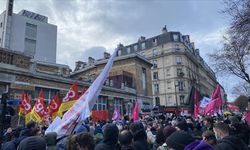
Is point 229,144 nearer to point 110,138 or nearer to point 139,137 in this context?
point 139,137

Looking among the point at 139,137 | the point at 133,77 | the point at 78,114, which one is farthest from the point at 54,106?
the point at 133,77

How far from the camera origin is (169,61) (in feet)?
180

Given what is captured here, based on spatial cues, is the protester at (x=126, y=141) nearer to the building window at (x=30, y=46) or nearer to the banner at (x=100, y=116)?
the banner at (x=100, y=116)

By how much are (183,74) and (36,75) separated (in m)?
42.3

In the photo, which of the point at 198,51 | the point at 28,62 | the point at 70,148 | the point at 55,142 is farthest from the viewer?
the point at 198,51

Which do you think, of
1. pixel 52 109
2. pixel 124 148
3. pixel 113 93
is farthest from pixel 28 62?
pixel 124 148

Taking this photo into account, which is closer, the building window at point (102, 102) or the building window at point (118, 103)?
the building window at point (102, 102)

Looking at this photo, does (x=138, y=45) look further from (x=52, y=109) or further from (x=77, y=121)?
(x=77, y=121)

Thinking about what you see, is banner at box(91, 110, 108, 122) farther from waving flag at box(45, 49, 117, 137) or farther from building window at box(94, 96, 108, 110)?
waving flag at box(45, 49, 117, 137)

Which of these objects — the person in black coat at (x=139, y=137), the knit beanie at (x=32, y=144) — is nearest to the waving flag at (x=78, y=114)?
the person in black coat at (x=139, y=137)

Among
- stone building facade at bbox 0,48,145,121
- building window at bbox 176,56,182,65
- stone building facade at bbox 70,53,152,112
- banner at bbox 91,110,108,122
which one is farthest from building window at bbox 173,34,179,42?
banner at bbox 91,110,108,122

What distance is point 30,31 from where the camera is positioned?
129 feet

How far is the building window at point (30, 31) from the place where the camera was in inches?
1535

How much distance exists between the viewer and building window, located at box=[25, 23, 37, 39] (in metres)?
39.0
